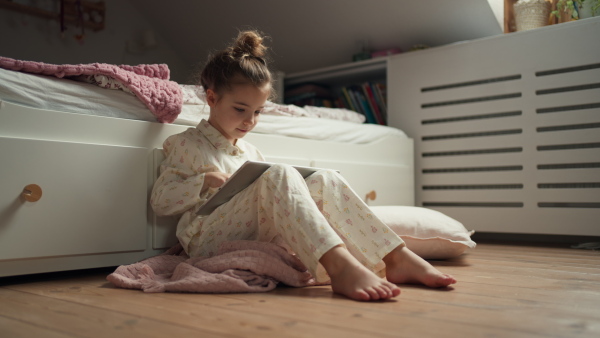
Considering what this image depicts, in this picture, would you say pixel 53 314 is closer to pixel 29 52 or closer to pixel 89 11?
pixel 29 52

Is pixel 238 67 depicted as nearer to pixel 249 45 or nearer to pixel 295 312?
pixel 249 45

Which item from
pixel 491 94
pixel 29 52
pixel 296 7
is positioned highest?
pixel 296 7

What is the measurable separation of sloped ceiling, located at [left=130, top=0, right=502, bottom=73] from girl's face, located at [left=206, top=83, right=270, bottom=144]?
140 centimetres

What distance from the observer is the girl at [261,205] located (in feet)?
3.67

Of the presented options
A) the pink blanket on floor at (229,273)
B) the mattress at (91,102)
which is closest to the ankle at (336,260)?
the pink blanket on floor at (229,273)

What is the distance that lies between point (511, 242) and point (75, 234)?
1747mm

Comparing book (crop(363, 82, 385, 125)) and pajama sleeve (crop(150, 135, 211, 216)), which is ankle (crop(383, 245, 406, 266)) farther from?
book (crop(363, 82, 385, 125))

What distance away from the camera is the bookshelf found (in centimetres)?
284

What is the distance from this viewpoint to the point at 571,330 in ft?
2.75

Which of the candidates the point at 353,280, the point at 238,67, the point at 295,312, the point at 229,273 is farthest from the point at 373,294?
the point at 238,67

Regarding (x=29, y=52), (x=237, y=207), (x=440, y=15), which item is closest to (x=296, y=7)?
(x=440, y=15)

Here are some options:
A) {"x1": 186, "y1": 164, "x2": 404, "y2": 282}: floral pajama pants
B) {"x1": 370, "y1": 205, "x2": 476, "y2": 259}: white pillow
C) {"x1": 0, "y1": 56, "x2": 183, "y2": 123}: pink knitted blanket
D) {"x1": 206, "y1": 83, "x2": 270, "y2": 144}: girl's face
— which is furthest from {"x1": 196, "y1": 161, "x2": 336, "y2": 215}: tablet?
{"x1": 370, "y1": 205, "x2": 476, "y2": 259}: white pillow

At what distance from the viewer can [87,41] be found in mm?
2994

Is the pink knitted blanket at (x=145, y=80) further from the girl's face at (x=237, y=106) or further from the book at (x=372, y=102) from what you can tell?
the book at (x=372, y=102)
